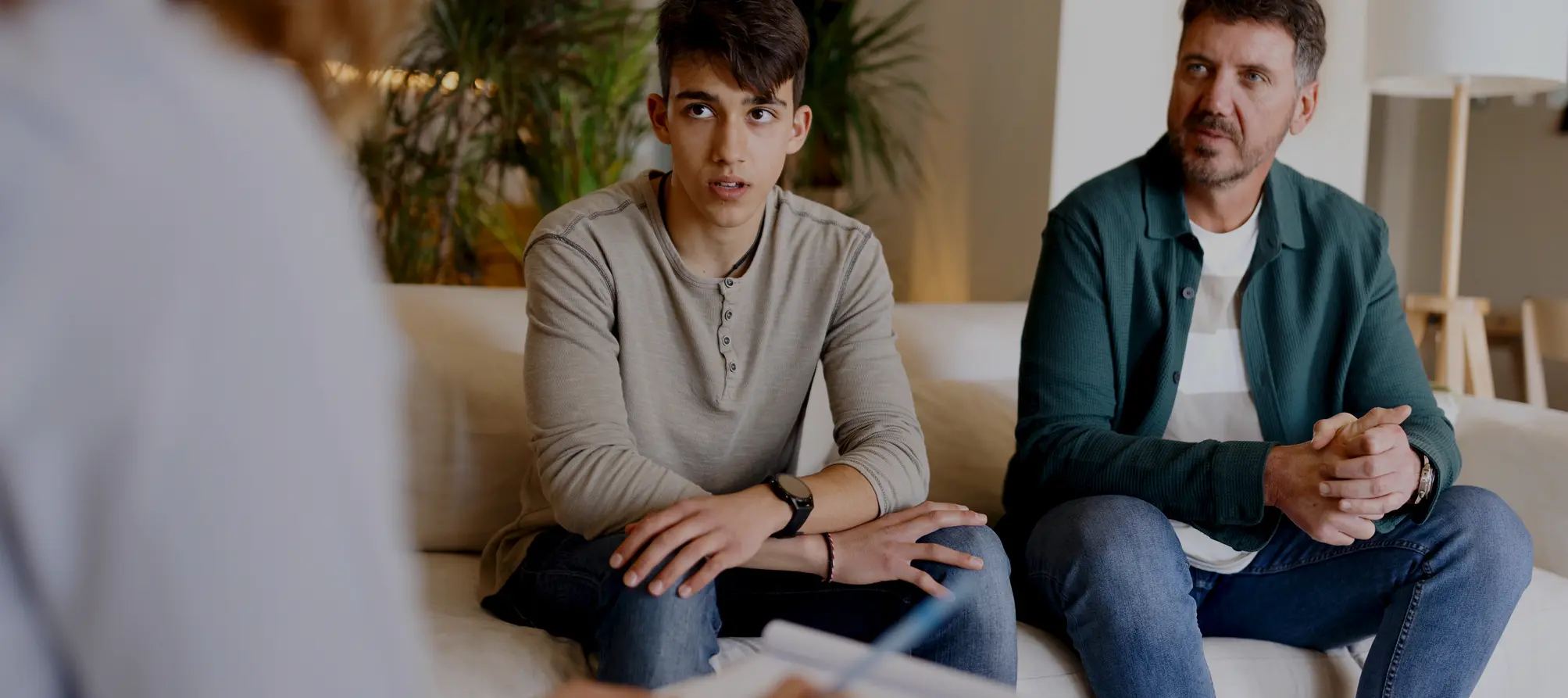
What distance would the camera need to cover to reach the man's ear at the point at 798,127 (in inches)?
63.4

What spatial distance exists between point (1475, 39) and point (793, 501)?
211 centimetres

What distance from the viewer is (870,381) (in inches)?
62.8

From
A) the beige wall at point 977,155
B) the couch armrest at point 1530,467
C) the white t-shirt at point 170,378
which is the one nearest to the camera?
the white t-shirt at point 170,378

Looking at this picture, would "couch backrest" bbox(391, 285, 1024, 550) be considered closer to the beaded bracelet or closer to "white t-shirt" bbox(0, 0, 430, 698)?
the beaded bracelet

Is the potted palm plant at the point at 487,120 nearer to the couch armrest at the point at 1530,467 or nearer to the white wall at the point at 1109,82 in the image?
the white wall at the point at 1109,82

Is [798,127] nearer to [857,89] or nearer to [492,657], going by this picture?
[492,657]

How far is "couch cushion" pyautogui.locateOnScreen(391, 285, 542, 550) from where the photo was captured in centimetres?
169

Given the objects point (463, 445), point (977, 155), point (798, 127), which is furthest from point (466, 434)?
point (977, 155)

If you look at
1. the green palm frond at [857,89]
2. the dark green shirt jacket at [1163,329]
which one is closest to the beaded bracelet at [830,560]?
the dark green shirt jacket at [1163,329]

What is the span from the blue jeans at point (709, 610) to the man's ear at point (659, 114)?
0.51 meters

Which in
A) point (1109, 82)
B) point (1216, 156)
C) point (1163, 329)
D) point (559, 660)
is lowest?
point (559, 660)

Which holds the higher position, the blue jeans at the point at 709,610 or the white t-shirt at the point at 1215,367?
the white t-shirt at the point at 1215,367

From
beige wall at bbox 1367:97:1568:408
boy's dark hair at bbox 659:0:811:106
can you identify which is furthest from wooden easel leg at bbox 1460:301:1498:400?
boy's dark hair at bbox 659:0:811:106


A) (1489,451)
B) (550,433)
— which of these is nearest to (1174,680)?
(550,433)
